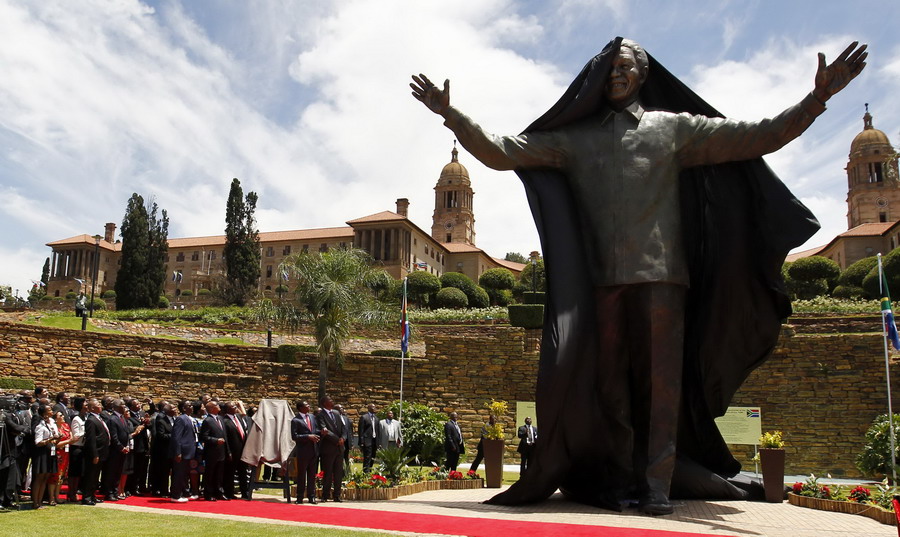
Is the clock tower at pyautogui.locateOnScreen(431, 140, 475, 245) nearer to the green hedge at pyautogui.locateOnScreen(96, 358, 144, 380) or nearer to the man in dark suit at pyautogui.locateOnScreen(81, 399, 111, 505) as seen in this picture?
the green hedge at pyautogui.locateOnScreen(96, 358, 144, 380)

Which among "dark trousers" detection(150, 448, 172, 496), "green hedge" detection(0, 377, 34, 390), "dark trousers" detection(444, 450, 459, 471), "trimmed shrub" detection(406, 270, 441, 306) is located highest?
"trimmed shrub" detection(406, 270, 441, 306)

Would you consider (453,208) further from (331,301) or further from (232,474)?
(232,474)

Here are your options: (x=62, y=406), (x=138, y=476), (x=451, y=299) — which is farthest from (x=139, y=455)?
(x=451, y=299)

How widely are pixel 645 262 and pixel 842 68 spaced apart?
259 cm

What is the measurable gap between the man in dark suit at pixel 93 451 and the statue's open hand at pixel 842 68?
10.1 metres

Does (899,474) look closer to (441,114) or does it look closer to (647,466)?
(647,466)

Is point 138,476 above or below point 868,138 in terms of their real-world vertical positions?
below

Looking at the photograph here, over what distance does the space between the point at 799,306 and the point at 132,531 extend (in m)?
40.3

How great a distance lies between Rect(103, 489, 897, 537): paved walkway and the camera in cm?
613

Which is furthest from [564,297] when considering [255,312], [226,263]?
[226,263]

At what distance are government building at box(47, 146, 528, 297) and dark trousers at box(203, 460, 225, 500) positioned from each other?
75590 mm

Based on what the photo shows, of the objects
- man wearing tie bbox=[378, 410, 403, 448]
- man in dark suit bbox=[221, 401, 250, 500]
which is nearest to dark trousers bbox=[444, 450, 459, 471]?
man wearing tie bbox=[378, 410, 403, 448]

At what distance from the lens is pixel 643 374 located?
7.45m

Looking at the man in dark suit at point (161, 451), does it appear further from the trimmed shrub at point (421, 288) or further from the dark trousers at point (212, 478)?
the trimmed shrub at point (421, 288)
